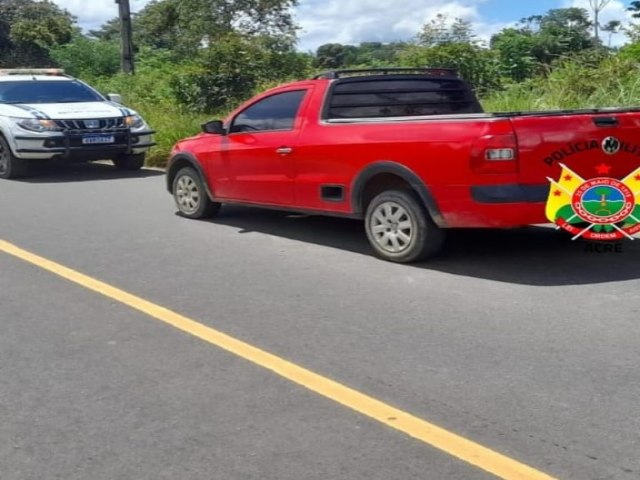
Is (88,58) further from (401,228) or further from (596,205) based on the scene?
(596,205)

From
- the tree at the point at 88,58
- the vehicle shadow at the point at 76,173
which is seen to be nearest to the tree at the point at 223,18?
the tree at the point at 88,58

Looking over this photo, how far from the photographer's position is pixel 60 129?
13.0 meters

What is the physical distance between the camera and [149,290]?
647 cm

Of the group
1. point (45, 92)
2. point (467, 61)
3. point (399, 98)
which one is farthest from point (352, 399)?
point (467, 61)

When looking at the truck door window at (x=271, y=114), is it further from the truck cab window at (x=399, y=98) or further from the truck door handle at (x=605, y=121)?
the truck door handle at (x=605, y=121)

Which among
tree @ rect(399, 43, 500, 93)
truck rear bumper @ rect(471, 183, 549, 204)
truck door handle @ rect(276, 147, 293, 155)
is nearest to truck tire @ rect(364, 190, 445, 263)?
truck rear bumper @ rect(471, 183, 549, 204)

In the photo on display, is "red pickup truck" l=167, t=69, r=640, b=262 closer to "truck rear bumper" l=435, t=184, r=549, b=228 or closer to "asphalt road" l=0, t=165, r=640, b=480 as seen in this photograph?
"truck rear bumper" l=435, t=184, r=549, b=228

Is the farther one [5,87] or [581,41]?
[581,41]

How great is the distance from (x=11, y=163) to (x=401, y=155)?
8494mm

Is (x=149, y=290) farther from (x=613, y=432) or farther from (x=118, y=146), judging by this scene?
(x=118, y=146)

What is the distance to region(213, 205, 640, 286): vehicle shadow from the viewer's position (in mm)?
6668

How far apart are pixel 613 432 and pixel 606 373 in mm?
746

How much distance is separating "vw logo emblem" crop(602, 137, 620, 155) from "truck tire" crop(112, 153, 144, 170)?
9139 mm

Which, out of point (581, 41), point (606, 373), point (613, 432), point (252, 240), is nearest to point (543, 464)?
point (613, 432)
